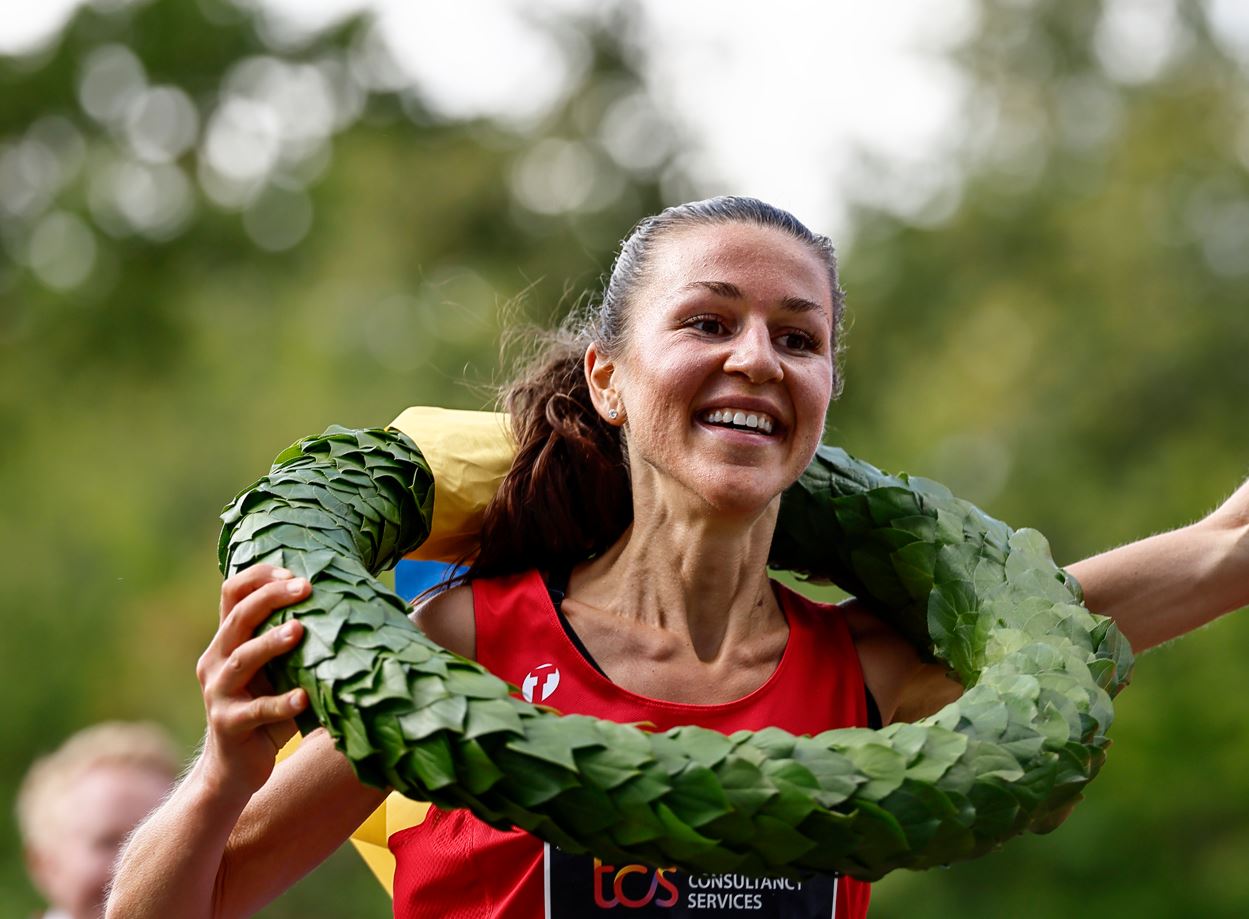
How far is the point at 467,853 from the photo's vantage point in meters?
3.13

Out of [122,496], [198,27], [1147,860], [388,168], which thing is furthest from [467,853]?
[198,27]

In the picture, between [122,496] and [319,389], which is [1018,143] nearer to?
[319,389]

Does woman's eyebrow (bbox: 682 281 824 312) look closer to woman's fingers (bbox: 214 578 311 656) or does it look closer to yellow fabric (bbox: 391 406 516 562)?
yellow fabric (bbox: 391 406 516 562)

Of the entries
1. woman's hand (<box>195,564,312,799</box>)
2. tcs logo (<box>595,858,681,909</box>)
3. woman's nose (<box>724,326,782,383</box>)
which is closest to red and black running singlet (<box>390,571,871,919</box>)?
tcs logo (<box>595,858,681,909</box>)

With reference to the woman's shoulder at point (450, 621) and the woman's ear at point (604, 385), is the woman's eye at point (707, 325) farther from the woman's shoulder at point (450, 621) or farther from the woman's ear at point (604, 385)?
the woman's shoulder at point (450, 621)

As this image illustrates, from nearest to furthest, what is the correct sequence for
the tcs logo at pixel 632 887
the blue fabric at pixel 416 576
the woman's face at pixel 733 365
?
the tcs logo at pixel 632 887, the woman's face at pixel 733 365, the blue fabric at pixel 416 576

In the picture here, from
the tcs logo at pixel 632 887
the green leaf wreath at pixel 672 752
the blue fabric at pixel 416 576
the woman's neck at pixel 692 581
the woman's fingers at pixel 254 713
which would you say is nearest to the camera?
the green leaf wreath at pixel 672 752

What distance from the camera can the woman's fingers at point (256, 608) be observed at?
2768 millimetres

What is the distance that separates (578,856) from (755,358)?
94 cm

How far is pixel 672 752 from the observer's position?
2582mm

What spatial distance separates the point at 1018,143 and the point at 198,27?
10.8 metres

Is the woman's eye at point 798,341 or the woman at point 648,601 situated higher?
the woman's eye at point 798,341

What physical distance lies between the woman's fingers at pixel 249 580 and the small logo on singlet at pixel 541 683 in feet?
1.98

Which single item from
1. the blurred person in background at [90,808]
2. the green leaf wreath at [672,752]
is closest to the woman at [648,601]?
the green leaf wreath at [672,752]
